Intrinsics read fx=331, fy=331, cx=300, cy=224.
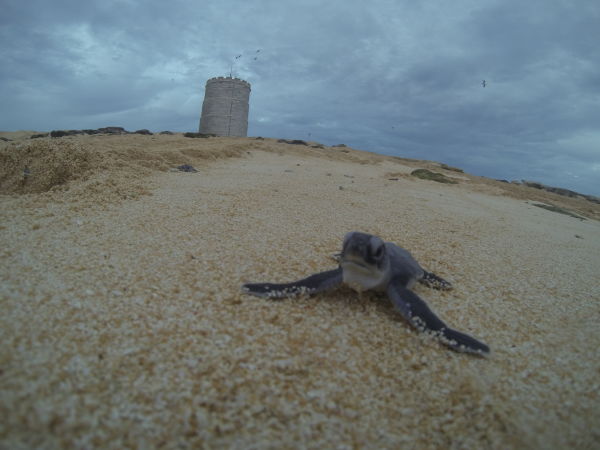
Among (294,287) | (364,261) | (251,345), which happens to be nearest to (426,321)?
(364,261)

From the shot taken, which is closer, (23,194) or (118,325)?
(118,325)

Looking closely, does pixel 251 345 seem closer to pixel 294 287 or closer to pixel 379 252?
pixel 294 287

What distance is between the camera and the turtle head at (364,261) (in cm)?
175

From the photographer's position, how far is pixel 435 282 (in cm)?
234

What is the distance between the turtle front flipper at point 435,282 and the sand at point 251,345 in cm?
6

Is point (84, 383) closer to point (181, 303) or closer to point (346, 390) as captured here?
point (181, 303)

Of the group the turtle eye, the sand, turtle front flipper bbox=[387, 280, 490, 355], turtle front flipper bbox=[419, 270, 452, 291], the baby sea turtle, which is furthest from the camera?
turtle front flipper bbox=[419, 270, 452, 291]

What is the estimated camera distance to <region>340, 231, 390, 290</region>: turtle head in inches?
69.0

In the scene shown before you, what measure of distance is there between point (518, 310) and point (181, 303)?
2.05 metres

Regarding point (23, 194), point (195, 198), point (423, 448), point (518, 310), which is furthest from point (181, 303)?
point (23, 194)

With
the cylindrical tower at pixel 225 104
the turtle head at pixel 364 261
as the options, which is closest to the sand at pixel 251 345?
the turtle head at pixel 364 261

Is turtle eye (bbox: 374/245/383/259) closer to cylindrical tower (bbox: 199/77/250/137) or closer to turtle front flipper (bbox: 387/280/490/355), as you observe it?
turtle front flipper (bbox: 387/280/490/355)

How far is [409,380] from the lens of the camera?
1.38 m

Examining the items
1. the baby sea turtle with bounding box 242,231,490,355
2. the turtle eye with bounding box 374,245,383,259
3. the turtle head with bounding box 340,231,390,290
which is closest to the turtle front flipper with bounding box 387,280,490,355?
the baby sea turtle with bounding box 242,231,490,355
